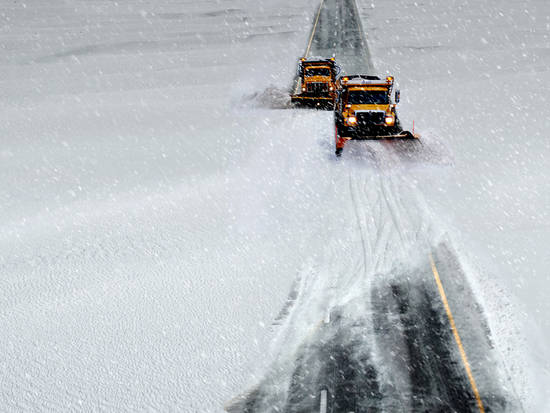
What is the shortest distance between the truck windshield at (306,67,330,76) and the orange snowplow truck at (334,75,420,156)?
5.88 m

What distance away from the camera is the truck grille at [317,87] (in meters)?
29.7

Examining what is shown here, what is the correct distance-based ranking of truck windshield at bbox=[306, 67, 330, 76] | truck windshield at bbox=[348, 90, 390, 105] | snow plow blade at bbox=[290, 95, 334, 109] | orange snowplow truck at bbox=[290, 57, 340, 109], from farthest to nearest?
truck windshield at bbox=[306, 67, 330, 76]
orange snowplow truck at bbox=[290, 57, 340, 109]
snow plow blade at bbox=[290, 95, 334, 109]
truck windshield at bbox=[348, 90, 390, 105]

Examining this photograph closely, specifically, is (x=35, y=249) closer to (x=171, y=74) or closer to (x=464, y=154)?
(x=464, y=154)

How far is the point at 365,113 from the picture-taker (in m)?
23.2

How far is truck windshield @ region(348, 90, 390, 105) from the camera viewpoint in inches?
928

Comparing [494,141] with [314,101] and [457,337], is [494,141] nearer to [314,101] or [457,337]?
[314,101]

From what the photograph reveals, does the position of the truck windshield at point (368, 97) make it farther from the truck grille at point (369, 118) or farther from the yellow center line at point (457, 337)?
the yellow center line at point (457, 337)

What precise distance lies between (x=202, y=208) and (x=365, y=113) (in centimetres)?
802

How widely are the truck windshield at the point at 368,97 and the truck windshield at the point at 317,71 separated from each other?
259 inches

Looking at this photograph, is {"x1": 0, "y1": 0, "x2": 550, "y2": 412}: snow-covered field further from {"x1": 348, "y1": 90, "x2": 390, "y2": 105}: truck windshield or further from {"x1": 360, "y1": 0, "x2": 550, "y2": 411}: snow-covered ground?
{"x1": 348, "y1": 90, "x2": 390, "y2": 105}: truck windshield

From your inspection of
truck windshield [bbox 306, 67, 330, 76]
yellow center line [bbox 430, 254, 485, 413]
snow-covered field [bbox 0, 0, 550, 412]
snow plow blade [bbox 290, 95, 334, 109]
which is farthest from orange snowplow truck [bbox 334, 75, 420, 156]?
yellow center line [bbox 430, 254, 485, 413]

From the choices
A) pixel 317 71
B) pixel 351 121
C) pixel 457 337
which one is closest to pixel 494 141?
pixel 351 121

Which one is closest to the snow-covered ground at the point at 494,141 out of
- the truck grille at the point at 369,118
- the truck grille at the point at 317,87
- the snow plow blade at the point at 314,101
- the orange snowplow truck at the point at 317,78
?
the truck grille at the point at 369,118

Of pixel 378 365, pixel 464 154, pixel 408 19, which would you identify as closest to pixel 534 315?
pixel 378 365
